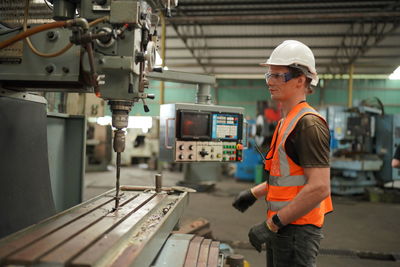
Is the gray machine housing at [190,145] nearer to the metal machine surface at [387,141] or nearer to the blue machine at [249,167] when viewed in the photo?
the metal machine surface at [387,141]

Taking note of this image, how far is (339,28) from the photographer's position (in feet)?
19.1

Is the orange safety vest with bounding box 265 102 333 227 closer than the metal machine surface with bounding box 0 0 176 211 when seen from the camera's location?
No

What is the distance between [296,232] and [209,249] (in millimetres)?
351

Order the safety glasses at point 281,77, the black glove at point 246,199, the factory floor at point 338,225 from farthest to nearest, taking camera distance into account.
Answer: the factory floor at point 338,225 → the black glove at point 246,199 → the safety glasses at point 281,77

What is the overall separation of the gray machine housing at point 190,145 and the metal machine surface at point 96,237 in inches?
32.3

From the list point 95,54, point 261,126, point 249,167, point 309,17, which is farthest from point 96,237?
point 249,167

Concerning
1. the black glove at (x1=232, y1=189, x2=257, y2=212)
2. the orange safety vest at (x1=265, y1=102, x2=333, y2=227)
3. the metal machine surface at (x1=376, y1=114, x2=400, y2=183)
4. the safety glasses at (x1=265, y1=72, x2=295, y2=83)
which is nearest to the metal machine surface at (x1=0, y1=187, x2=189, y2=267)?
the black glove at (x1=232, y1=189, x2=257, y2=212)

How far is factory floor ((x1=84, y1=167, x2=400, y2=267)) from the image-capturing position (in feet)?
8.14

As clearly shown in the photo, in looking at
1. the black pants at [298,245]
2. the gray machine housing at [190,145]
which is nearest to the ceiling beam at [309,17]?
the gray machine housing at [190,145]

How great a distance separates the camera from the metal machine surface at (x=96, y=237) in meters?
0.71

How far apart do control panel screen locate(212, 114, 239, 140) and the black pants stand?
3.92 ft

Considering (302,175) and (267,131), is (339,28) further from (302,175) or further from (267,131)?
(302,175)

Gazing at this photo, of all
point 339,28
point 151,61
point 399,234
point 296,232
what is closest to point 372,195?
point 399,234

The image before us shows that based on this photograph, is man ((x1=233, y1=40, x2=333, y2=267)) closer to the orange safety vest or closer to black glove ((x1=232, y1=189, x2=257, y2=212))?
the orange safety vest
